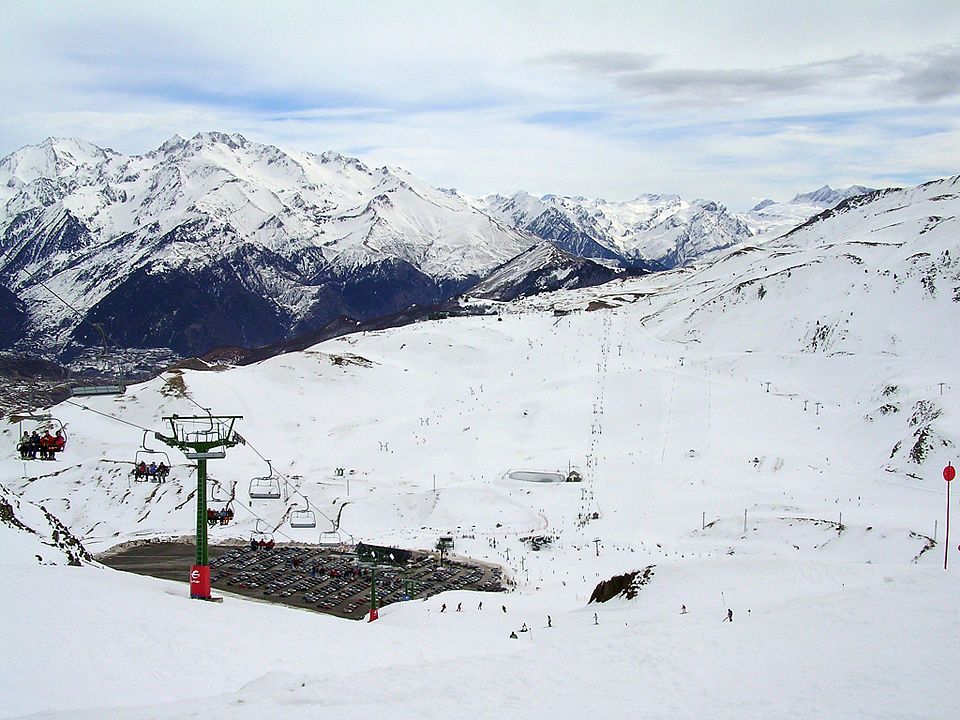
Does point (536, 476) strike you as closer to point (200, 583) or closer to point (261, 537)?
point (261, 537)

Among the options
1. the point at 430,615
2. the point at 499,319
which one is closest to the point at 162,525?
the point at 430,615

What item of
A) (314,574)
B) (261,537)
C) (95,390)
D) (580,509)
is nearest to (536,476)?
(580,509)

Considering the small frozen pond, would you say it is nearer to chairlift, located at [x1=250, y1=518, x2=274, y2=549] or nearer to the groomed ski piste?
the groomed ski piste

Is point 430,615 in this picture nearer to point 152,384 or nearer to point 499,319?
point 152,384

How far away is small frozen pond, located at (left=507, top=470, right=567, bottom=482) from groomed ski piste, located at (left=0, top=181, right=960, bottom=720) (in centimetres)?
100

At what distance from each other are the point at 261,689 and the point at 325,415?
254 feet

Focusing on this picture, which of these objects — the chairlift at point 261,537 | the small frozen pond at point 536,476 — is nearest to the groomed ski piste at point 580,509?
the chairlift at point 261,537

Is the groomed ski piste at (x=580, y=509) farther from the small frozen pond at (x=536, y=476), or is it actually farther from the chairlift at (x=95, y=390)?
the chairlift at (x=95, y=390)

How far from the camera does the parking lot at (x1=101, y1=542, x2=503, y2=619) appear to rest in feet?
138

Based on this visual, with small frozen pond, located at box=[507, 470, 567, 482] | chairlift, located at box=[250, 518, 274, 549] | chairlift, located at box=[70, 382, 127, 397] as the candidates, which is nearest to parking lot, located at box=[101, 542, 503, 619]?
chairlift, located at box=[250, 518, 274, 549]

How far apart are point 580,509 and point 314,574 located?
724 inches

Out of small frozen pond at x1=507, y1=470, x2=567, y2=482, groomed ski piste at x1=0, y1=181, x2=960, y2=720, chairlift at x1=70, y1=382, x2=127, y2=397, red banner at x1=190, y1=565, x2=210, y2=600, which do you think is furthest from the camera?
small frozen pond at x1=507, y1=470, x2=567, y2=482

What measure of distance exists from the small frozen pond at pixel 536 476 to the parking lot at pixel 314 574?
15.7 m

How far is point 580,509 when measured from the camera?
5616 centimetres
